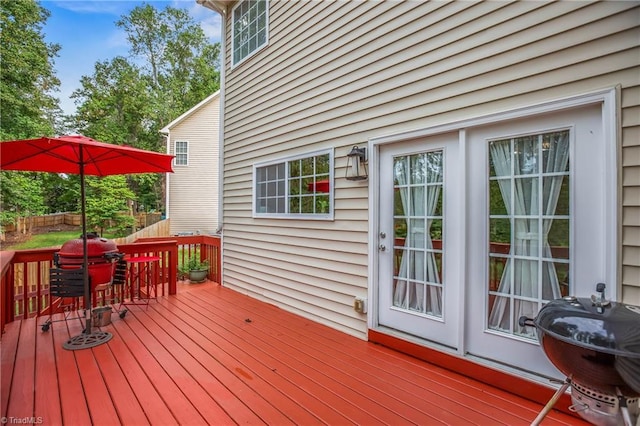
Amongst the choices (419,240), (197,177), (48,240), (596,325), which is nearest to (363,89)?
(419,240)

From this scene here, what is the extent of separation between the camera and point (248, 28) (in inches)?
206

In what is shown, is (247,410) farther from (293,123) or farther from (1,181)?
(1,181)

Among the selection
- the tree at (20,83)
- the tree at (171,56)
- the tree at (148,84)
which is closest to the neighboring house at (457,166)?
the tree at (20,83)

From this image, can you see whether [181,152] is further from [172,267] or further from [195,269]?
[172,267]

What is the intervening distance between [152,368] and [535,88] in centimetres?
366

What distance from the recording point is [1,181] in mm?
10648

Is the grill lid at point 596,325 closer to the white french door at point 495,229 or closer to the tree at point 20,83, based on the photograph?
the white french door at point 495,229

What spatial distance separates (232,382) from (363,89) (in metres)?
2.99

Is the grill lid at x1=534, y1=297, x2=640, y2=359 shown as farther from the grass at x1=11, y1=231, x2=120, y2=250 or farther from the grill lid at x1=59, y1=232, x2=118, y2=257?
the grass at x1=11, y1=231, x2=120, y2=250

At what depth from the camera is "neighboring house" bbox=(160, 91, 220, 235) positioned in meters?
12.9

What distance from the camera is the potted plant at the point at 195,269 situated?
19.7 feet

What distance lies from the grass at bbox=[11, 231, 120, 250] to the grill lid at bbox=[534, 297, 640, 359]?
17252 millimetres

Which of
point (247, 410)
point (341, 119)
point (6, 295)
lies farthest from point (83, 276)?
point (341, 119)

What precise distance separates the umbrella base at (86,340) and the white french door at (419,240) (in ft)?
9.30
